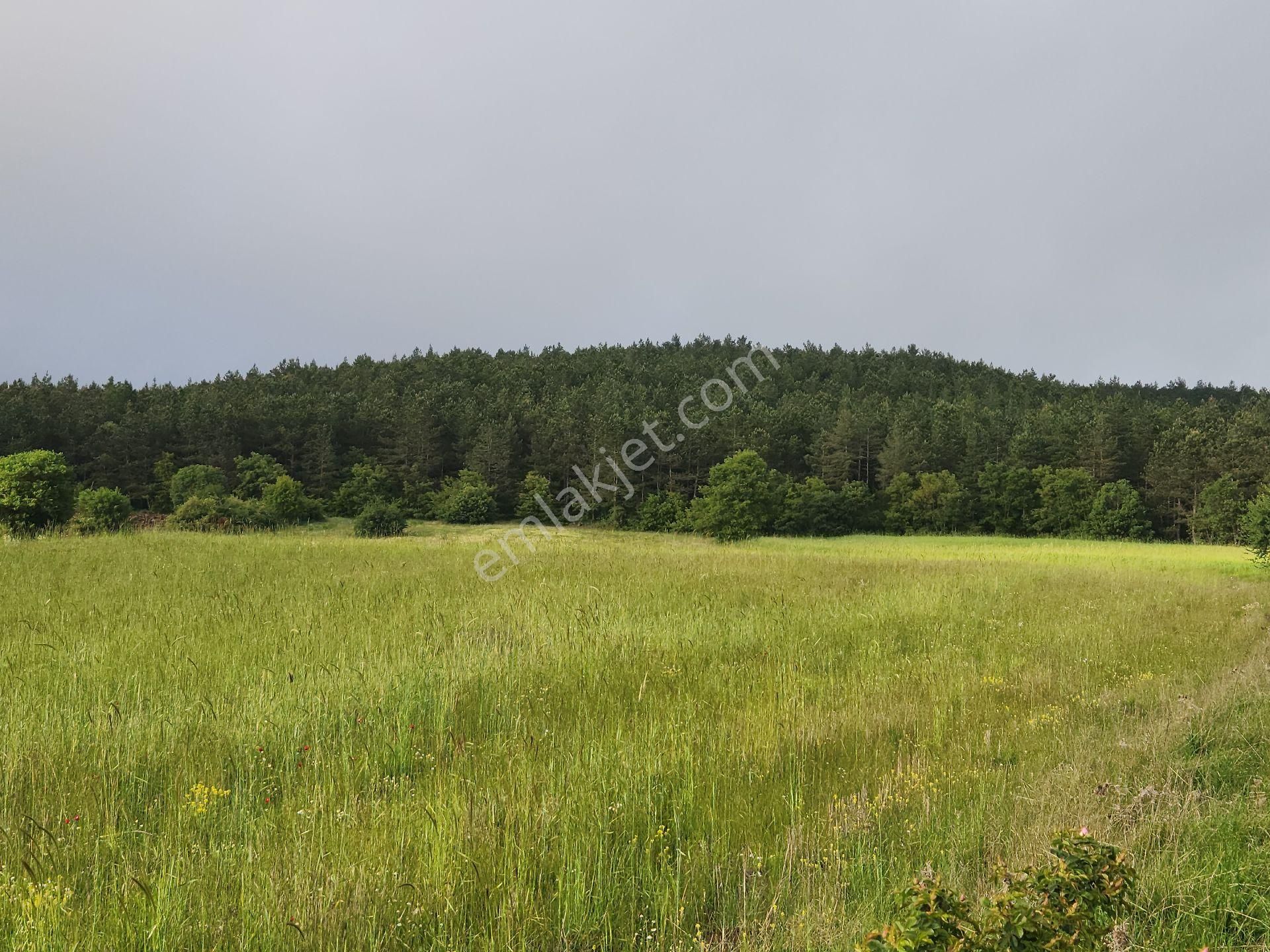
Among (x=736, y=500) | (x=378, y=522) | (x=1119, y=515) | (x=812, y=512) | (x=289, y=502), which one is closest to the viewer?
(x=378, y=522)

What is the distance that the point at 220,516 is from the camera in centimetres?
3759

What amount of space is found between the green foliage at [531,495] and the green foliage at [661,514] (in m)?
9.70

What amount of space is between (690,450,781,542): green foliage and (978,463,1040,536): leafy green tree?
68.6ft

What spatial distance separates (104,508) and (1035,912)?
128 ft

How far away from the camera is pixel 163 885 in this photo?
98.1 inches

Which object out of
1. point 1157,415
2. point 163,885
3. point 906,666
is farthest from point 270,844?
point 1157,415

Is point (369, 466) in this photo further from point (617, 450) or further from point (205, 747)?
point (205, 747)

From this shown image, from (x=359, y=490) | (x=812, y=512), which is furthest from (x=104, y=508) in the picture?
(x=812, y=512)

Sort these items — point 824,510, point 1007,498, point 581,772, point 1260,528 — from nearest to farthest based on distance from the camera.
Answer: point 581,772
point 1260,528
point 1007,498
point 824,510

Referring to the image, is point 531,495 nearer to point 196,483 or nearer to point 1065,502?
point 196,483

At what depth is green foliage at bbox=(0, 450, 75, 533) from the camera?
24.1 metres

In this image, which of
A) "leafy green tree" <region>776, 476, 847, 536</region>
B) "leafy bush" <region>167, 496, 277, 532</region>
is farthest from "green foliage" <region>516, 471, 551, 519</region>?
"leafy bush" <region>167, 496, 277, 532</region>

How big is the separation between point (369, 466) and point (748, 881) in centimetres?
6874

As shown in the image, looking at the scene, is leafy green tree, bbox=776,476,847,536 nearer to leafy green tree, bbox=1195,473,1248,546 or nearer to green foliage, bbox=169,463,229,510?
leafy green tree, bbox=1195,473,1248,546
